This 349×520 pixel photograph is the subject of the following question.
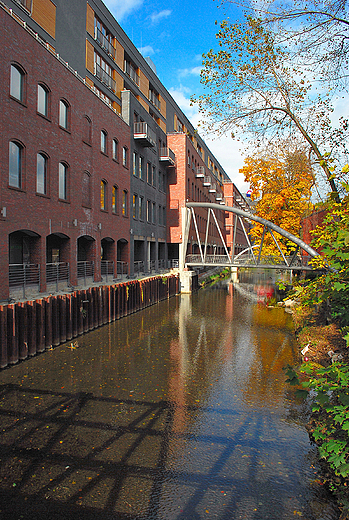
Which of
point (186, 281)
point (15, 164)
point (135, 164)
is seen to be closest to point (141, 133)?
point (135, 164)

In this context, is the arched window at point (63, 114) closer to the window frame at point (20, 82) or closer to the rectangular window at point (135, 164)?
the window frame at point (20, 82)

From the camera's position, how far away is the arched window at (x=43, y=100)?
1722 cm

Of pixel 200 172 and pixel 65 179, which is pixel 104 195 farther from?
pixel 200 172

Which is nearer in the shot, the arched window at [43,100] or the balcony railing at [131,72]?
the arched window at [43,100]

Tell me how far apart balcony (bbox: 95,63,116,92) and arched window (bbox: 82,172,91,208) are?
1136cm

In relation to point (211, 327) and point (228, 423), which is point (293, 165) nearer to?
point (211, 327)

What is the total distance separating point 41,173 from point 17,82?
3.81 m

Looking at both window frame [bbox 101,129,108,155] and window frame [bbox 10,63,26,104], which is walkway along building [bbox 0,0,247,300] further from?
window frame [bbox 101,129,108,155]

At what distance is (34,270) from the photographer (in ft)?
55.2

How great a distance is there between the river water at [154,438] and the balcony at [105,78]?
921 inches

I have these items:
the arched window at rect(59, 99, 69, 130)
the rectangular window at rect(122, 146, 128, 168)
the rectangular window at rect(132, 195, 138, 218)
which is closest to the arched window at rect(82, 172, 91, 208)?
Answer: the arched window at rect(59, 99, 69, 130)

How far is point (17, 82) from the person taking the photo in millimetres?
15484

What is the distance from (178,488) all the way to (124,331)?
11770mm

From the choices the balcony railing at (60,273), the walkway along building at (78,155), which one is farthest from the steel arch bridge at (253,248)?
the balcony railing at (60,273)
